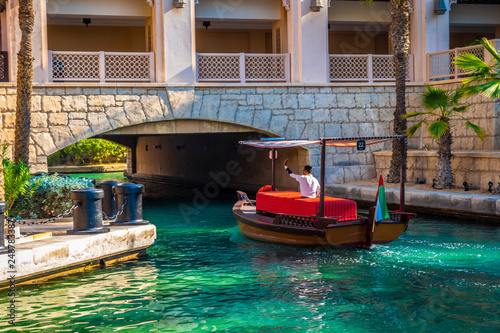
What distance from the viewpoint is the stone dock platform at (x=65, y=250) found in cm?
941

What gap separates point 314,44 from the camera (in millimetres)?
20578

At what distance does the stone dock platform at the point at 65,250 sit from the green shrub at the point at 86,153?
95.9 ft

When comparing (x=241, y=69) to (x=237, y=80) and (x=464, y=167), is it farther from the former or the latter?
(x=464, y=167)

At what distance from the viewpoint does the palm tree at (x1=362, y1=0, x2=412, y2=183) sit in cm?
1898

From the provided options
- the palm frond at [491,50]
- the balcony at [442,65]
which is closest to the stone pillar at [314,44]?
the balcony at [442,65]

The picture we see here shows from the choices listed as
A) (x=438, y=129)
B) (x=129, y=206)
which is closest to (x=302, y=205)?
(x=129, y=206)

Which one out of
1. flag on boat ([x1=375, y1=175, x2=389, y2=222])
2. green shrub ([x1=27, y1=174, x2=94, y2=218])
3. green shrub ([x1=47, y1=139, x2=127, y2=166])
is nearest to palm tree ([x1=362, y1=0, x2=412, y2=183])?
flag on boat ([x1=375, y1=175, x2=389, y2=222])

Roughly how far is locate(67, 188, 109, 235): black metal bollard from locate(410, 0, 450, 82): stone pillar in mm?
13752

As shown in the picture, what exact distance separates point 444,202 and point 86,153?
1154 inches

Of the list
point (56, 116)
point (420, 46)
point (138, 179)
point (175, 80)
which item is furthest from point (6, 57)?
point (138, 179)

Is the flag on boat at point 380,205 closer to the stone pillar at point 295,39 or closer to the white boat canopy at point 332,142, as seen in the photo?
the white boat canopy at point 332,142

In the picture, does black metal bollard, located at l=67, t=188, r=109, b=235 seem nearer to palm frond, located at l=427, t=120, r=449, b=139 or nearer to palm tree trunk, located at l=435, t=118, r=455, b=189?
palm frond, located at l=427, t=120, r=449, b=139

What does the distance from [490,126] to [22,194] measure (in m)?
12.9

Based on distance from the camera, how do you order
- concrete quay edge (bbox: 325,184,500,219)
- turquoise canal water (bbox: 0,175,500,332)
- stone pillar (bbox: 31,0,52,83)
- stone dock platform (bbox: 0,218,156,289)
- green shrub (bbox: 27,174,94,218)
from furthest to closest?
stone pillar (bbox: 31,0,52,83), concrete quay edge (bbox: 325,184,500,219), green shrub (bbox: 27,174,94,218), stone dock platform (bbox: 0,218,156,289), turquoise canal water (bbox: 0,175,500,332)
